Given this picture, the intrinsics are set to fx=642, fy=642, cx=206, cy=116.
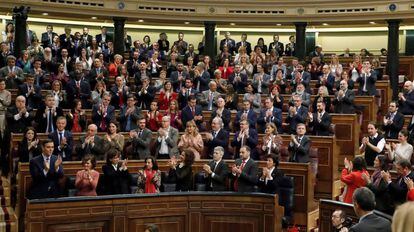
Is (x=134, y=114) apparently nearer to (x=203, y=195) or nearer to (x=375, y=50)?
(x=203, y=195)

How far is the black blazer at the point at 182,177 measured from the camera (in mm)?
7152

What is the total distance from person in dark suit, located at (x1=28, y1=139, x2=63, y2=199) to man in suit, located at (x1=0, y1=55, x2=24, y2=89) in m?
3.43

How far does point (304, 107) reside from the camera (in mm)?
8922

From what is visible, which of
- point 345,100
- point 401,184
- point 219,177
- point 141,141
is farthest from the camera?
point 345,100

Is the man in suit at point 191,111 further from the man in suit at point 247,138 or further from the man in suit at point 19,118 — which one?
the man in suit at point 19,118

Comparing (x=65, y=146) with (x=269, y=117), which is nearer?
(x=65, y=146)

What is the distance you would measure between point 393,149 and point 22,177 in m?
4.13

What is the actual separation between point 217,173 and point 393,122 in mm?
2717

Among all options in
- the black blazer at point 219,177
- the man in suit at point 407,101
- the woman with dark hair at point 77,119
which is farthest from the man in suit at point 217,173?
the man in suit at point 407,101

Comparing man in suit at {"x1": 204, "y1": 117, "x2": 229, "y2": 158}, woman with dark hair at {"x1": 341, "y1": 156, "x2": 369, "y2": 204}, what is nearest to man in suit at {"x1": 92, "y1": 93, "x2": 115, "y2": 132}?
man in suit at {"x1": 204, "y1": 117, "x2": 229, "y2": 158}

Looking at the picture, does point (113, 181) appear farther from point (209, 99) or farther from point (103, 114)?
point (209, 99)

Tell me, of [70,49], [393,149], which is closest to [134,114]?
[393,149]

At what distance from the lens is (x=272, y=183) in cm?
695

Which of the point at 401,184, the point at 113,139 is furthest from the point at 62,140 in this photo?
the point at 401,184
